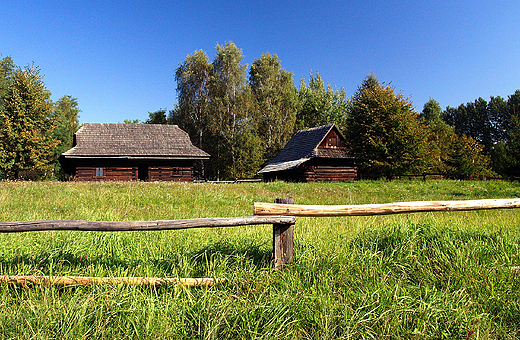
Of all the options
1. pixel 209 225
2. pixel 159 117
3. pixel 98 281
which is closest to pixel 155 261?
pixel 98 281

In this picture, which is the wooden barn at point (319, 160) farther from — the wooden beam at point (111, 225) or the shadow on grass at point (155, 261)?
the wooden beam at point (111, 225)

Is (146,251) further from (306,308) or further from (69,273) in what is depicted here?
(306,308)

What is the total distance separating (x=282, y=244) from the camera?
357 cm

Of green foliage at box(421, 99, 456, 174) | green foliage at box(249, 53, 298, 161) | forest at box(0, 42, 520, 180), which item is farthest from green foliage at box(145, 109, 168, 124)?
green foliage at box(421, 99, 456, 174)

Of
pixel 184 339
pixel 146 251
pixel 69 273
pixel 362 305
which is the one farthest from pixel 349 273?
pixel 69 273

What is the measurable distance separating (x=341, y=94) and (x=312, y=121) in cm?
566

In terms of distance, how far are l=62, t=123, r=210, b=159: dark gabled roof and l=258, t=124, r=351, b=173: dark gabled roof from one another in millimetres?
6913

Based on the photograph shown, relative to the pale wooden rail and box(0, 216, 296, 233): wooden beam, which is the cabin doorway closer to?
box(0, 216, 296, 233): wooden beam

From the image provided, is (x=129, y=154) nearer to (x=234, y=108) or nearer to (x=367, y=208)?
(x=234, y=108)

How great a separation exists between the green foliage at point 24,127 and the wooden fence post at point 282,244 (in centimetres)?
3229

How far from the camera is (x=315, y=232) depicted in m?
5.48

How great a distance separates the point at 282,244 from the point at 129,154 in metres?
22.7

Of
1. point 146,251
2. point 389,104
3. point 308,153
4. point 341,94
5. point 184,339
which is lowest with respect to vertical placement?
point 184,339

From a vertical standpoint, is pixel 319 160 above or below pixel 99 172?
above
